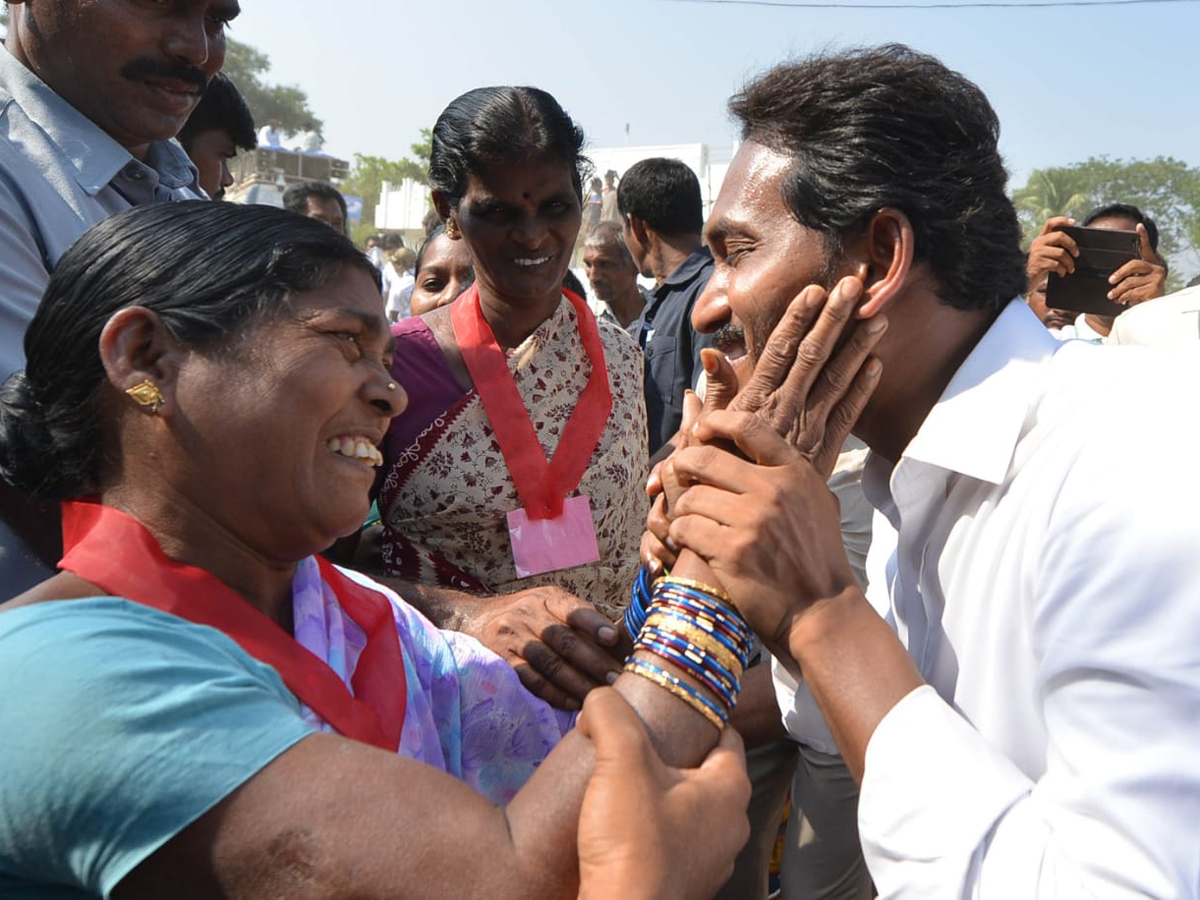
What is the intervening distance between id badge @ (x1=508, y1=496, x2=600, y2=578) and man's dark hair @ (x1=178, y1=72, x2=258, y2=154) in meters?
2.82

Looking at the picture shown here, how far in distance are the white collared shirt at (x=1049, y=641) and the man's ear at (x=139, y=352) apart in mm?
1179

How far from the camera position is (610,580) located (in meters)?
2.94

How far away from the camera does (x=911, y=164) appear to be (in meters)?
1.81

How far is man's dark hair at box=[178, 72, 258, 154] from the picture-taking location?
184 inches

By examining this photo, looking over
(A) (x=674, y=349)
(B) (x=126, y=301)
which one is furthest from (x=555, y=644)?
(A) (x=674, y=349)

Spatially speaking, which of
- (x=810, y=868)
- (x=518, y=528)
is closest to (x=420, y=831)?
(x=518, y=528)

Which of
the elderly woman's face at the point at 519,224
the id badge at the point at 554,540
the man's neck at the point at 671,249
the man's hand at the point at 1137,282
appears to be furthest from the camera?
the man's neck at the point at 671,249

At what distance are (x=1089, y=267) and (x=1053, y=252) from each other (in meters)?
0.27

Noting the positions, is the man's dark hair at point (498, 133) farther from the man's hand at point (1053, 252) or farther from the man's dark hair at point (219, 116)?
the man's hand at point (1053, 252)

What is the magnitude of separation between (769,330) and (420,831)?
1086 millimetres

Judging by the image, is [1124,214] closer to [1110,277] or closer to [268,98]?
[1110,277]

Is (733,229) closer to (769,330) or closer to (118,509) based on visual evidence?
(769,330)

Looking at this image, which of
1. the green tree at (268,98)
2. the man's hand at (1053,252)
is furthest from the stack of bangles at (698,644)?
the green tree at (268,98)

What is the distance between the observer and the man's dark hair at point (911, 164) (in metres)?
1.81
